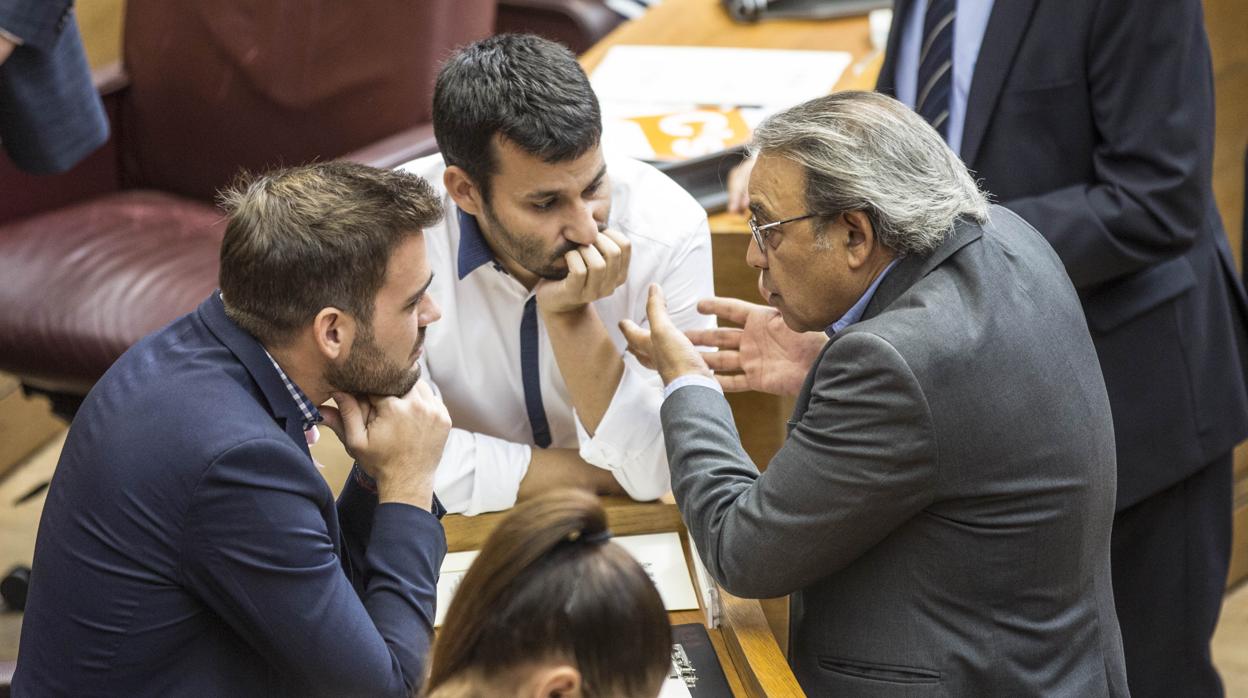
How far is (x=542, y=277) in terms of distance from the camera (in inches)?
87.0

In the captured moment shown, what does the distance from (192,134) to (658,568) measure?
2.00 m

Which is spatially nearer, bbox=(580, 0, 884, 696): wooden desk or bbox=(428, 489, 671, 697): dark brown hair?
bbox=(428, 489, 671, 697): dark brown hair

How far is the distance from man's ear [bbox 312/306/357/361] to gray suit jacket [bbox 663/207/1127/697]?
1.55 feet

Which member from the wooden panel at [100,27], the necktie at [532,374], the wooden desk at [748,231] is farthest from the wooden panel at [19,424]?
the necktie at [532,374]

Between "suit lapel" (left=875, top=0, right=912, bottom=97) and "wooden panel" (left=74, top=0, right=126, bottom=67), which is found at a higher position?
"suit lapel" (left=875, top=0, right=912, bottom=97)

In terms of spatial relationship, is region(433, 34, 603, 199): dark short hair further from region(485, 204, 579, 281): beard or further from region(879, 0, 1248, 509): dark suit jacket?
region(879, 0, 1248, 509): dark suit jacket

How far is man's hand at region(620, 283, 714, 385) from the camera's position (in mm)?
1945

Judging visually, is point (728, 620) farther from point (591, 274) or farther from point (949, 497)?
point (591, 274)

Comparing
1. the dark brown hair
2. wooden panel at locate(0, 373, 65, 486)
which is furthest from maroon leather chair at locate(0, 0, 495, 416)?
the dark brown hair

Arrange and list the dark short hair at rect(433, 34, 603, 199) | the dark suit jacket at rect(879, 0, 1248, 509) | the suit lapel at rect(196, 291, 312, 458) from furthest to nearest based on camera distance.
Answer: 1. the dark suit jacket at rect(879, 0, 1248, 509)
2. the dark short hair at rect(433, 34, 603, 199)
3. the suit lapel at rect(196, 291, 312, 458)

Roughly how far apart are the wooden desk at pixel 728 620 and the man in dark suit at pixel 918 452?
73mm

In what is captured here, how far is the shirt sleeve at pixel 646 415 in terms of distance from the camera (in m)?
2.08

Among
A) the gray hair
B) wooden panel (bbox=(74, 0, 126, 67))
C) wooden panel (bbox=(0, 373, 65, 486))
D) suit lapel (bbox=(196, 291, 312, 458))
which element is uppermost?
the gray hair

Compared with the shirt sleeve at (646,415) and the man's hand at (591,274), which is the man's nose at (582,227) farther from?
the shirt sleeve at (646,415)
